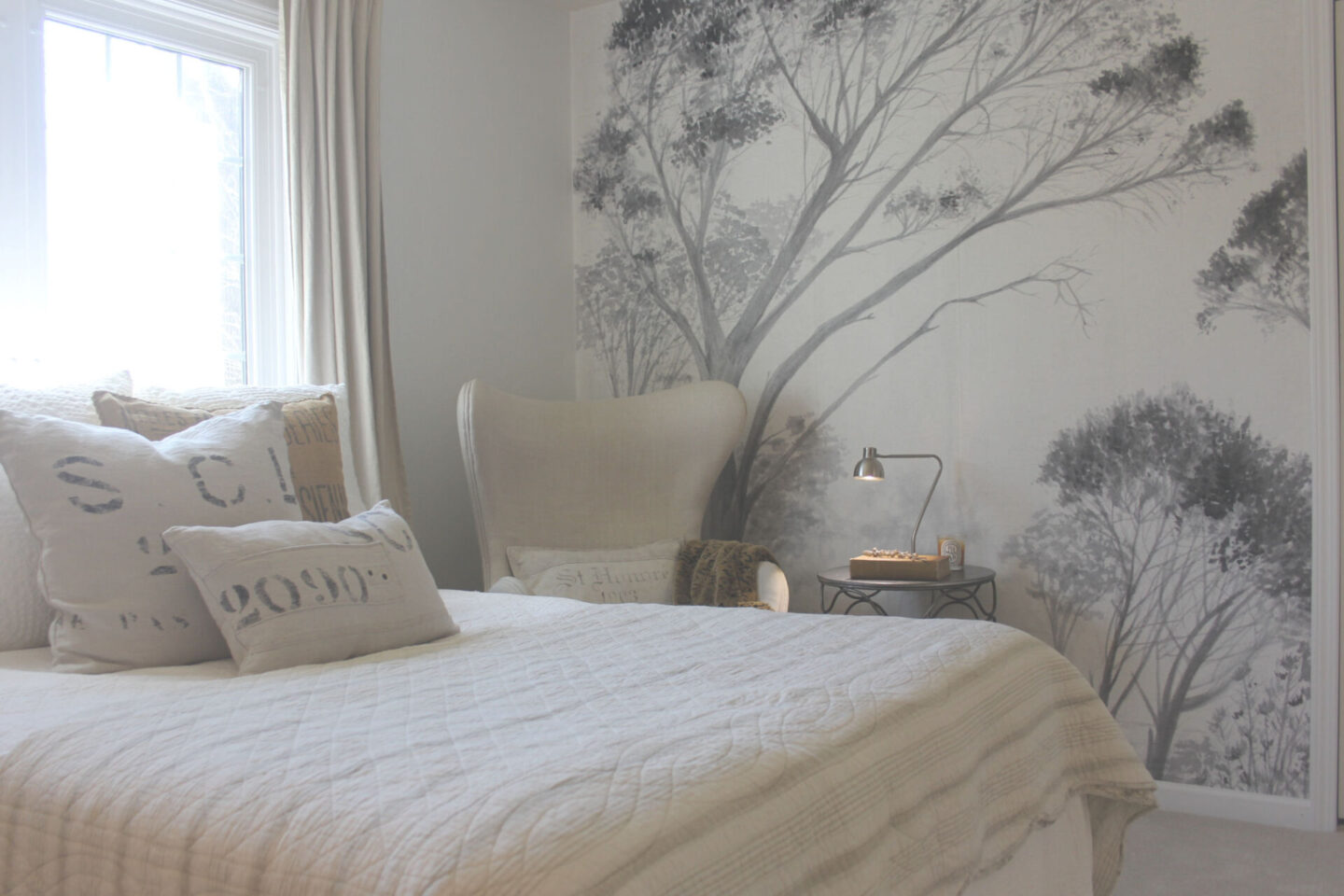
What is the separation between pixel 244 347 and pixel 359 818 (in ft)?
7.42

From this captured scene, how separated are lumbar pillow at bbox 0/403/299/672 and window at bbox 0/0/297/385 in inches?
28.5

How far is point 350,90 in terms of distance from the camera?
283 centimetres

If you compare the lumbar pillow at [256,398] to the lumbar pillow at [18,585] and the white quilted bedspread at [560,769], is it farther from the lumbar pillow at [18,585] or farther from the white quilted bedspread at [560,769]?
the white quilted bedspread at [560,769]

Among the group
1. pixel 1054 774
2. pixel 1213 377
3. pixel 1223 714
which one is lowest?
pixel 1223 714

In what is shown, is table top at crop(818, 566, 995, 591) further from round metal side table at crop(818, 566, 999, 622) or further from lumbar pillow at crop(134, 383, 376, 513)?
lumbar pillow at crop(134, 383, 376, 513)

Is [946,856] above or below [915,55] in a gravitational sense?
below

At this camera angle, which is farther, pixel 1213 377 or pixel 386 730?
pixel 1213 377

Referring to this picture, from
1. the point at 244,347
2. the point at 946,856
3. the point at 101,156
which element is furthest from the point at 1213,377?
the point at 101,156

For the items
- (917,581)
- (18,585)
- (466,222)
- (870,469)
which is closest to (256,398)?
(18,585)

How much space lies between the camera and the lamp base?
282 cm

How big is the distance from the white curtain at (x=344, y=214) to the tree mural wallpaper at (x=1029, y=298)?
1.13m

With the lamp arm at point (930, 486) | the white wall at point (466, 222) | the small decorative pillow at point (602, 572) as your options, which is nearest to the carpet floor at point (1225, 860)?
the lamp arm at point (930, 486)

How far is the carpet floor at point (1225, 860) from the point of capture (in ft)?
7.58

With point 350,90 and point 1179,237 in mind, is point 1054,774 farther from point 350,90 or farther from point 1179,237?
point 350,90
